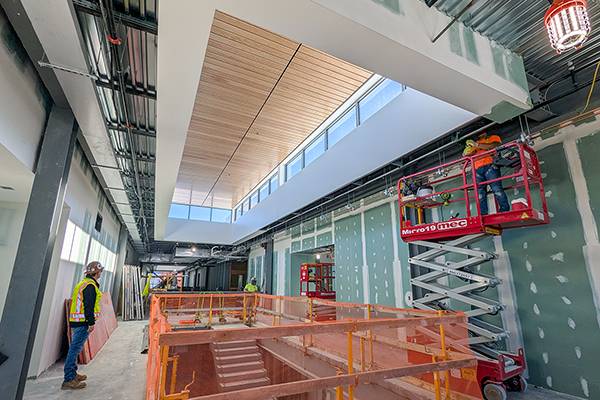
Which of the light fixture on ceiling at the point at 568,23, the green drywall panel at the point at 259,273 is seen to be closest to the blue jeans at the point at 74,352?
the light fixture on ceiling at the point at 568,23

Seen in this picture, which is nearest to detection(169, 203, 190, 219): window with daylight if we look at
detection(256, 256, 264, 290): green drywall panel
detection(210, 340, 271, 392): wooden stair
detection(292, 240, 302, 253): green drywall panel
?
detection(256, 256, 264, 290): green drywall panel

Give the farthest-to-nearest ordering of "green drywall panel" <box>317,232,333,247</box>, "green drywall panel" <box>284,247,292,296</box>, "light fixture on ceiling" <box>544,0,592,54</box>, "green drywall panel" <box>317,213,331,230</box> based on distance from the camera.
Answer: "green drywall panel" <box>284,247,292,296</box> < "green drywall panel" <box>317,213,331,230</box> < "green drywall panel" <box>317,232,333,247</box> < "light fixture on ceiling" <box>544,0,592,54</box>

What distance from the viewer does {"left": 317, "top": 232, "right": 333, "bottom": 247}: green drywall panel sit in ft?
35.1

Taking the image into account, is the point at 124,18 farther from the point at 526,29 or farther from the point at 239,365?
the point at 239,365

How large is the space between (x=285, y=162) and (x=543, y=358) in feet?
28.7

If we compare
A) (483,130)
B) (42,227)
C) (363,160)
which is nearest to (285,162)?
(363,160)

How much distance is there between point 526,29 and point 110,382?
8312mm

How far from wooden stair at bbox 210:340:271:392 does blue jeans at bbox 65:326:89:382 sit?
2984 millimetres

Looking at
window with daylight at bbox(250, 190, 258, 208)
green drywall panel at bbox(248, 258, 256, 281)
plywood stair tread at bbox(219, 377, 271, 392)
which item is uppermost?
window with daylight at bbox(250, 190, 258, 208)

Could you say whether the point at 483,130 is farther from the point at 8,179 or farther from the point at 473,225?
the point at 8,179

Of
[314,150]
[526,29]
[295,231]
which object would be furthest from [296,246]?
[526,29]

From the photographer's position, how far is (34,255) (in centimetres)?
413

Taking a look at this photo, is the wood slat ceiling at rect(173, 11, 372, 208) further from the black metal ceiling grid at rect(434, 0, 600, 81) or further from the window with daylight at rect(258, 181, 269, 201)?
the black metal ceiling grid at rect(434, 0, 600, 81)

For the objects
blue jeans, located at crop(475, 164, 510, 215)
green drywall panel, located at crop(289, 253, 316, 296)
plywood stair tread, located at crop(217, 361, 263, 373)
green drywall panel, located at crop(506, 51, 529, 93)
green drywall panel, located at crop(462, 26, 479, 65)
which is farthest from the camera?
green drywall panel, located at crop(289, 253, 316, 296)
